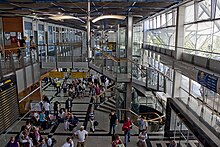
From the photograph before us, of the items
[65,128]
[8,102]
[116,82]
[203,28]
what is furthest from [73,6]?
[203,28]

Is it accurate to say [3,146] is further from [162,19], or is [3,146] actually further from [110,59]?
[162,19]

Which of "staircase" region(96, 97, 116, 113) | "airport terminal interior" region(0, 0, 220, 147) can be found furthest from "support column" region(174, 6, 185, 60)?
"staircase" region(96, 97, 116, 113)

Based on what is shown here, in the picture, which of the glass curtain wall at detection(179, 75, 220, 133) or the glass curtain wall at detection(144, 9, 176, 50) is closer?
the glass curtain wall at detection(179, 75, 220, 133)

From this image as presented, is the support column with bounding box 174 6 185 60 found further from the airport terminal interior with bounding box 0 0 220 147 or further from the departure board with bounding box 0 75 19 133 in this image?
the departure board with bounding box 0 75 19 133

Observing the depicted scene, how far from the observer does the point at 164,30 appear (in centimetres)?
1994

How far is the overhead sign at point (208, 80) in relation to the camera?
8.46 meters

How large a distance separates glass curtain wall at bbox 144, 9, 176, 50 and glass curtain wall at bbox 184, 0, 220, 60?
2.64 m

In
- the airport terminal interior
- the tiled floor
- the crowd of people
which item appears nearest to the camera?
the airport terminal interior

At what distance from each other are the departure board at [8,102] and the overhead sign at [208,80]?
729cm

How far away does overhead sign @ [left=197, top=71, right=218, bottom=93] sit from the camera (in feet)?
27.8

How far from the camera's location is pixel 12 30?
17078mm

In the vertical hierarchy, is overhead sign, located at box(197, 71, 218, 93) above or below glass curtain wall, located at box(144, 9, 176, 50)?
below

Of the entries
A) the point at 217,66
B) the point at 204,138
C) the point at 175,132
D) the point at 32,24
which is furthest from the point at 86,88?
the point at 204,138

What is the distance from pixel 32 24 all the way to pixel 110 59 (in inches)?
352
